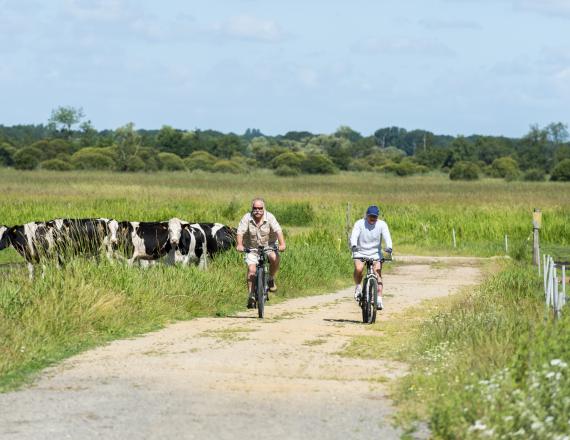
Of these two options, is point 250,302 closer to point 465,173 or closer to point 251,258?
point 251,258

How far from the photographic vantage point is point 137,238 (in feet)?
68.6

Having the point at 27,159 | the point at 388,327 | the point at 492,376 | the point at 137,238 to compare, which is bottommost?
the point at 388,327

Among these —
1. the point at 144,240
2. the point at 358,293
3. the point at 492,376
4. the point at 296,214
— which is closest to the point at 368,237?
the point at 358,293

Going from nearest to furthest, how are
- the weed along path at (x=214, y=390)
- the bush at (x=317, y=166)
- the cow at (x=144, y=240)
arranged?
the weed along path at (x=214, y=390)
the cow at (x=144, y=240)
the bush at (x=317, y=166)

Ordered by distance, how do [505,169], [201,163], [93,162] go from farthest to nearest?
[201,163] < [505,169] < [93,162]

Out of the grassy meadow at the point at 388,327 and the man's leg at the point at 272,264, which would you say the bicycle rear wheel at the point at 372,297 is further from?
the man's leg at the point at 272,264

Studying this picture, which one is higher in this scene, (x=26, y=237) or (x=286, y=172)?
(x=286, y=172)

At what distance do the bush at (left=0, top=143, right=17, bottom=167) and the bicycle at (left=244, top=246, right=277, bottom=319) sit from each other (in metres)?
80.3

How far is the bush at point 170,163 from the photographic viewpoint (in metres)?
92.5

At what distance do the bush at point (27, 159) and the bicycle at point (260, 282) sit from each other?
7210 cm

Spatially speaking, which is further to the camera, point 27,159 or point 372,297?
point 27,159

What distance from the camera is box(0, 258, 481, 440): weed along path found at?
7.76m

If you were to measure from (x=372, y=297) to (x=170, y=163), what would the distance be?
81.2 metres

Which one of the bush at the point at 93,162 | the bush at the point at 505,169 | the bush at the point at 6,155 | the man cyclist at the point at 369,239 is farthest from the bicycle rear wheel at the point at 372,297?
the bush at the point at 6,155
